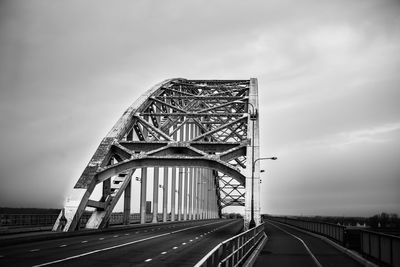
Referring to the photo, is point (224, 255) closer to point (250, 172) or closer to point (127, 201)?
point (250, 172)

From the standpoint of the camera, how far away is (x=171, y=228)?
43.9m

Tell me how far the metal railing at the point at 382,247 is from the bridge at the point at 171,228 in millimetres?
31

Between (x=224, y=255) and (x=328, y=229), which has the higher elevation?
(x=224, y=255)

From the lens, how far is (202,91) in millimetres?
62062

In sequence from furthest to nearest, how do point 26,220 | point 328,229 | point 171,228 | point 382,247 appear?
1. point 171,228
2. point 26,220
3. point 328,229
4. point 382,247

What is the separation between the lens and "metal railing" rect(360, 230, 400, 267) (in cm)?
1394

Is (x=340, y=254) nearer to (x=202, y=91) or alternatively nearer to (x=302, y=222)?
(x=302, y=222)

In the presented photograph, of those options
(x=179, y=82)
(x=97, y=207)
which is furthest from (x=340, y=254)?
(x=179, y=82)

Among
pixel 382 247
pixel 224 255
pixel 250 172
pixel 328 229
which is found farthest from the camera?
pixel 250 172

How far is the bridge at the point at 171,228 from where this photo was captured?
16.6 meters

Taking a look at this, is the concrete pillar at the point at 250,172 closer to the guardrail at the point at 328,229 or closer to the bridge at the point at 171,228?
the bridge at the point at 171,228

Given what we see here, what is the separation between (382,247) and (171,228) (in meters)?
30.1

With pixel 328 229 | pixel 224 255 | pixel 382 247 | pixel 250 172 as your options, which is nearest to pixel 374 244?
pixel 382 247

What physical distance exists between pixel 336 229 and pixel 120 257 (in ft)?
54.1
